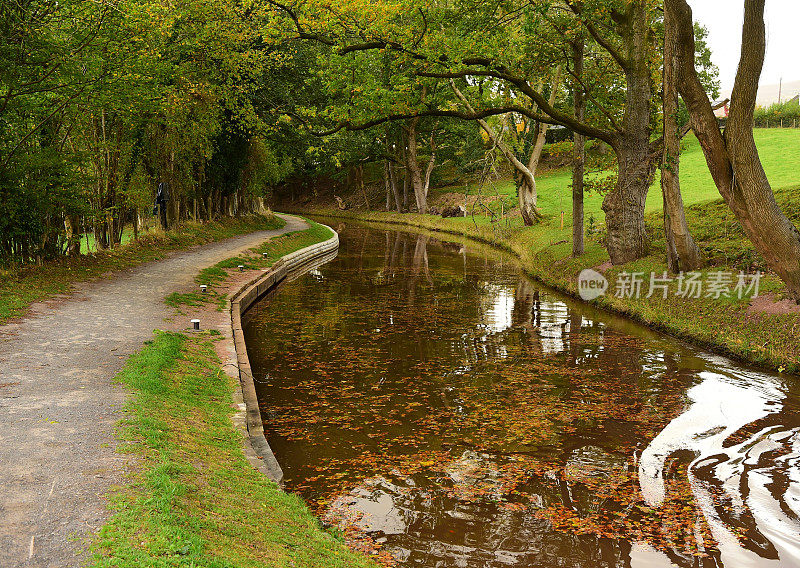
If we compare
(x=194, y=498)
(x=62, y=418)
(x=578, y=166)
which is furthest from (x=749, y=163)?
(x=62, y=418)

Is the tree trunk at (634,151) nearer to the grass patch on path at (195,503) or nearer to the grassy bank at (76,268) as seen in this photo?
the grass patch on path at (195,503)

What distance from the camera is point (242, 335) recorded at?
13172mm

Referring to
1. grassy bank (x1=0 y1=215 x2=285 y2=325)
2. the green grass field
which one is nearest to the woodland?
grassy bank (x1=0 y1=215 x2=285 y2=325)

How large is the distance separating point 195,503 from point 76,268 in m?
13.6

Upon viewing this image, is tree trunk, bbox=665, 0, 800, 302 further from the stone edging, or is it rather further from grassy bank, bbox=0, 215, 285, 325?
grassy bank, bbox=0, 215, 285, 325

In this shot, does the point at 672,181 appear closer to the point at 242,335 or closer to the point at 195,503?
the point at 242,335

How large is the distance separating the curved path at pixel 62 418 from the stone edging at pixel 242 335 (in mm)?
1547

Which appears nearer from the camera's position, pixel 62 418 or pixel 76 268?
pixel 62 418

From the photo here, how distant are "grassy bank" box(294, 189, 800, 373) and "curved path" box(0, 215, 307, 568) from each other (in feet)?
36.2

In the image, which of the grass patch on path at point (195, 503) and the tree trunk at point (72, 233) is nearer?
the grass patch on path at point (195, 503)

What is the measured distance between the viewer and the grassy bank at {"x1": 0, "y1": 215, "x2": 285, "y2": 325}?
13109 millimetres

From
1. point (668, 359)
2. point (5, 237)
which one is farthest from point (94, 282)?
point (668, 359)

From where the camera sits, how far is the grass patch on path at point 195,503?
4.63m

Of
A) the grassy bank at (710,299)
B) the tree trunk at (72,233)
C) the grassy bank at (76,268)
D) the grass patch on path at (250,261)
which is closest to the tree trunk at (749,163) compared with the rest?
the grassy bank at (710,299)
